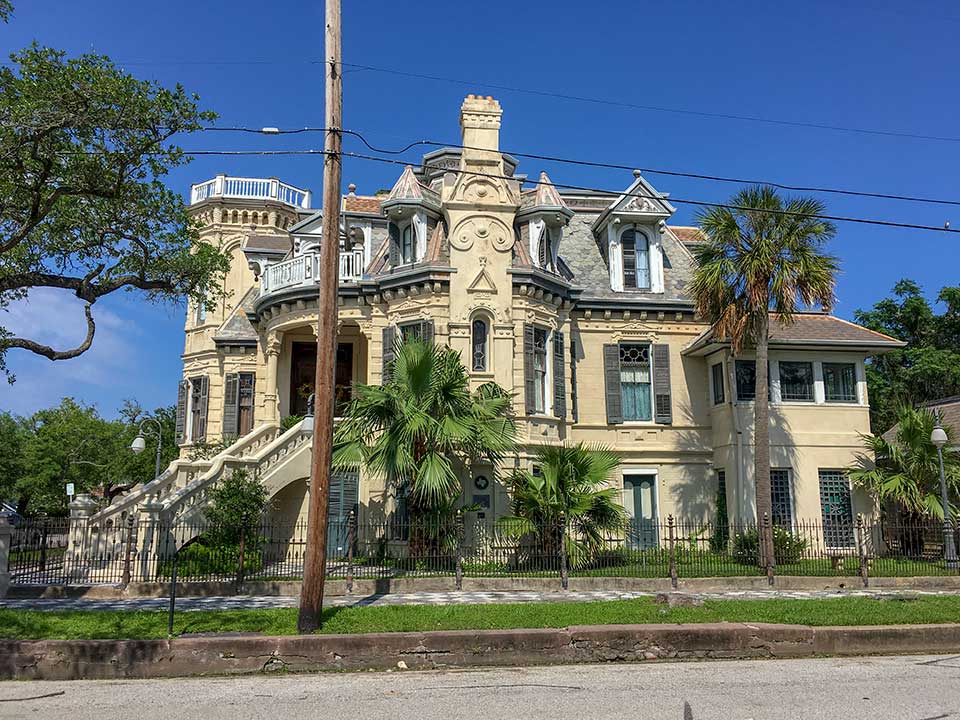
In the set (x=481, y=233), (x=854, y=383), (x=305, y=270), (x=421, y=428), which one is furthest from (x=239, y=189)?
(x=854, y=383)

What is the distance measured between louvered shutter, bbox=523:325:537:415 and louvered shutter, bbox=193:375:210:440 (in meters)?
13.5

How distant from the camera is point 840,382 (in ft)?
75.2

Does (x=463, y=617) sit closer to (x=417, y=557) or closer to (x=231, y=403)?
(x=417, y=557)

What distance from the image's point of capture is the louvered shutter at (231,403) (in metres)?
26.6

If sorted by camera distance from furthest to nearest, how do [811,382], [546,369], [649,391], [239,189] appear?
[239,189]
[649,391]
[811,382]
[546,369]

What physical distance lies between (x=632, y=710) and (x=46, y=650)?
23.7 ft

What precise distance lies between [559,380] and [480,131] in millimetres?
7762

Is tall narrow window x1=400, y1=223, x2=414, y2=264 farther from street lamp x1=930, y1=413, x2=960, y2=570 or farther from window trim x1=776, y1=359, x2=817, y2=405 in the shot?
street lamp x1=930, y1=413, x2=960, y2=570

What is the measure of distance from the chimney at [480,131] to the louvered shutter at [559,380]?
17.8 ft

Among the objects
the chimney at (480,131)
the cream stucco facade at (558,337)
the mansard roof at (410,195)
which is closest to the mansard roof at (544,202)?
the cream stucco facade at (558,337)

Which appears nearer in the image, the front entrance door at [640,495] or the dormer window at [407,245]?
the dormer window at [407,245]

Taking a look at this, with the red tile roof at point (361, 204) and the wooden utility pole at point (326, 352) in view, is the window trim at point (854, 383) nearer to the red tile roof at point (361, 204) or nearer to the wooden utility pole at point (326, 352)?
the red tile roof at point (361, 204)

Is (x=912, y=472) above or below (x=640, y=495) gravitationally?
A: above

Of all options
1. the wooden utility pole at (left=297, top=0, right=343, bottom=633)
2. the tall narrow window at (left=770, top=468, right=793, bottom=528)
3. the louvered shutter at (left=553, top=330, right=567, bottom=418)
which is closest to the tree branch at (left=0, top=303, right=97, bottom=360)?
the wooden utility pole at (left=297, top=0, right=343, bottom=633)
